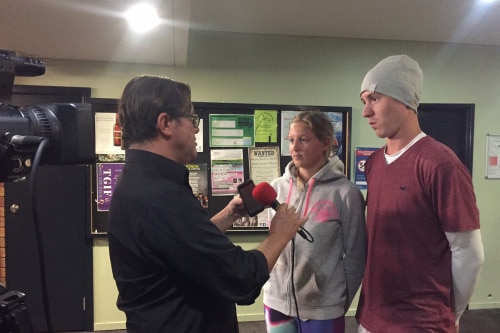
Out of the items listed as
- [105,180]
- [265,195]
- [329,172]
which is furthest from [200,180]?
[265,195]

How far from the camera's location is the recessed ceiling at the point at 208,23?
6.19 ft

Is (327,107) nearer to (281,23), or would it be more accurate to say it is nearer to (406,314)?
(281,23)

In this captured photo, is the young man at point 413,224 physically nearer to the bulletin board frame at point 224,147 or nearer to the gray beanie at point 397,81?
the gray beanie at point 397,81

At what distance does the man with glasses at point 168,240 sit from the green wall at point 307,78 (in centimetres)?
189

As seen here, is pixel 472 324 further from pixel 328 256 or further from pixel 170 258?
pixel 170 258

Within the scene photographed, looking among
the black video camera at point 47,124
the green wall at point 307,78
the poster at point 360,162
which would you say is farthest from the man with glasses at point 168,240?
the poster at point 360,162

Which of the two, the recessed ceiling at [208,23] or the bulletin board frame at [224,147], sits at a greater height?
the recessed ceiling at [208,23]

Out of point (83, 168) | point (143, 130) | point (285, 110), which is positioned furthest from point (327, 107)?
point (143, 130)

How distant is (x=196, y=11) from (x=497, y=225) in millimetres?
2975

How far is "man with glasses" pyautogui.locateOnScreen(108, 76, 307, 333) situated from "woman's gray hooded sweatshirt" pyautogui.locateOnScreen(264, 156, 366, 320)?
0.38 meters

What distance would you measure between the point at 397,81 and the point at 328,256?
65 cm

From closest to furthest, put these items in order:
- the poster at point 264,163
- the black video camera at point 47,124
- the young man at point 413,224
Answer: the black video camera at point 47,124 < the young man at point 413,224 < the poster at point 264,163

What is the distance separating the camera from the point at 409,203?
112 centimetres

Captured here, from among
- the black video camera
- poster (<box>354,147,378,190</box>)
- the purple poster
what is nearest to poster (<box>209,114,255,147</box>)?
the purple poster
